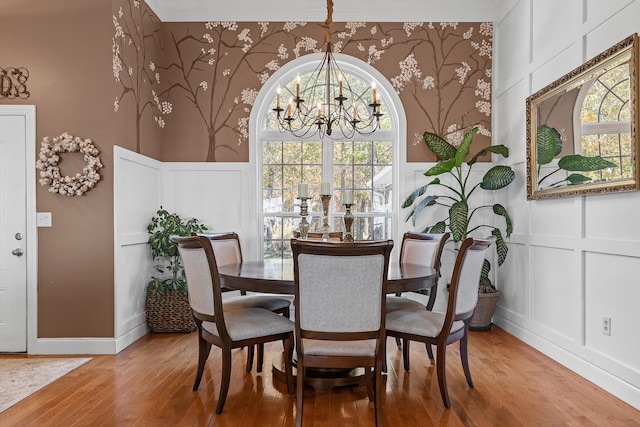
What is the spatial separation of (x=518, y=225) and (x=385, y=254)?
8.21 feet

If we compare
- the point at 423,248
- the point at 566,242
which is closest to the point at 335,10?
the point at 423,248

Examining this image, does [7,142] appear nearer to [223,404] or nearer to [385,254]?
[223,404]

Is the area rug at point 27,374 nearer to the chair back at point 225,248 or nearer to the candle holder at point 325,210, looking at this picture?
the chair back at point 225,248

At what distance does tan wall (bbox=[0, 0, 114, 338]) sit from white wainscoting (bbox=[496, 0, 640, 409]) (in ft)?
11.3

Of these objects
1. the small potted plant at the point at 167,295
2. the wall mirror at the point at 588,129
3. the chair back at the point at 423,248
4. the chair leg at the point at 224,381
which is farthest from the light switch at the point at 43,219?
the wall mirror at the point at 588,129

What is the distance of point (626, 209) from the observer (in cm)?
268

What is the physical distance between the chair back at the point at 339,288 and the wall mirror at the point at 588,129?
165 centimetres

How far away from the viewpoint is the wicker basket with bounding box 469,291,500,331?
13.7 ft

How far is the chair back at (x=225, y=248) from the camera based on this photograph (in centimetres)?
345

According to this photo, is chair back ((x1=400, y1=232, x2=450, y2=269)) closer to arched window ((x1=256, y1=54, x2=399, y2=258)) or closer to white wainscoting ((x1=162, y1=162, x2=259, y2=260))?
arched window ((x1=256, y1=54, x2=399, y2=258))

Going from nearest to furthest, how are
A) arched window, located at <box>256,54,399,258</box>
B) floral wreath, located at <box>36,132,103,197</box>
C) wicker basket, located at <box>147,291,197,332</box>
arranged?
floral wreath, located at <box>36,132,103,197</box>, wicker basket, located at <box>147,291,197,332</box>, arched window, located at <box>256,54,399,258</box>

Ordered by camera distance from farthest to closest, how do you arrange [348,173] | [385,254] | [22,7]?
[348,173] < [22,7] < [385,254]

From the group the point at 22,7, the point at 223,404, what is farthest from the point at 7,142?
the point at 223,404

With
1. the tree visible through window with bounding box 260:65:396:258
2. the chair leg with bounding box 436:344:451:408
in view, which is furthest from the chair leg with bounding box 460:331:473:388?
the tree visible through window with bounding box 260:65:396:258
